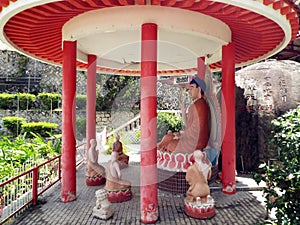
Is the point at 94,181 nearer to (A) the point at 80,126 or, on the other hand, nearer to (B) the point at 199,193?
(B) the point at 199,193

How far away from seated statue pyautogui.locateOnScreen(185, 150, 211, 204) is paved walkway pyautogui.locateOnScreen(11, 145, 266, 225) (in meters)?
0.44

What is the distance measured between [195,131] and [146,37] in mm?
2846

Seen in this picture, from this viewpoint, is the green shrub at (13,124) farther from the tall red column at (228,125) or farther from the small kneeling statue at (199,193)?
the small kneeling statue at (199,193)

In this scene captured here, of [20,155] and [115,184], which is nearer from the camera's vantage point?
[115,184]

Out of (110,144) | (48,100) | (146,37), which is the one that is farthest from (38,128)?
(146,37)

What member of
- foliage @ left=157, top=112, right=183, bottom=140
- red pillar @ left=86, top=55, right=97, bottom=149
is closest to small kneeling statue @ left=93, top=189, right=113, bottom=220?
red pillar @ left=86, top=55, right=97, bottom=149

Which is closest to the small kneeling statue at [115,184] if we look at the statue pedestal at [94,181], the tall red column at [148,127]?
the tall red column at [148,127]

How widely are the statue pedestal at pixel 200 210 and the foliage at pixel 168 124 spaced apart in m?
11.2

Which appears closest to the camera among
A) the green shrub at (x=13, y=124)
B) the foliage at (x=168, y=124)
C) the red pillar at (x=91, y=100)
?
the red pillar at (x=91, y=100)

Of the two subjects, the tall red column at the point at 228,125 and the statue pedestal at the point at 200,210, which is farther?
the tall red column at the point at 228,125

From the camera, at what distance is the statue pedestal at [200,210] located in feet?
17.5

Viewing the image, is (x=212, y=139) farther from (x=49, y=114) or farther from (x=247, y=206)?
(x=49, y=114)

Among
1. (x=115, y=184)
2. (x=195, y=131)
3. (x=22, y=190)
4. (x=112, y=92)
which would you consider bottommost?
(x=22, y=190)

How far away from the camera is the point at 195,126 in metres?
6.80
